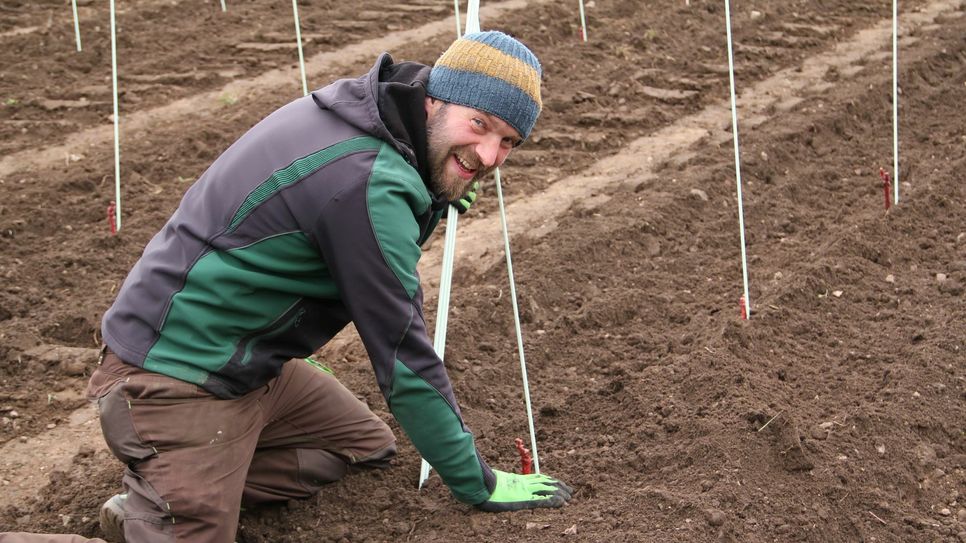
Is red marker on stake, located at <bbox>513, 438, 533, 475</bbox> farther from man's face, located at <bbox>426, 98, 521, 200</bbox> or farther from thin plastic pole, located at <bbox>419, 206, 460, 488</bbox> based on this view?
man's face, located at <bbox>426, 98, 521, 200</bbox>

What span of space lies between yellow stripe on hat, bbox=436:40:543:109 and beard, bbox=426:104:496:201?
12cm

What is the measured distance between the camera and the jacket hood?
2568 millimetres

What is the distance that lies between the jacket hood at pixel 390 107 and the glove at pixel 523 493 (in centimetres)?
96

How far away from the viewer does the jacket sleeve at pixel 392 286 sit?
246 centimetres

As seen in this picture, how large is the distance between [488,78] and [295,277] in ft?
2.34

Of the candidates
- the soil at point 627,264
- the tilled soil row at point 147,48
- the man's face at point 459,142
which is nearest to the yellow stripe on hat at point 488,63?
the man's face at point 459,142

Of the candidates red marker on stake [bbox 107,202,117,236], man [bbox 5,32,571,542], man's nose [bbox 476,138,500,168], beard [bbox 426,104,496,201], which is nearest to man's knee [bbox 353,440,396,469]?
man [bbox 5,32,571,542]

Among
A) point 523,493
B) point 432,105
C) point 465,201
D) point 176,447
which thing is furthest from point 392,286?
point 523,493

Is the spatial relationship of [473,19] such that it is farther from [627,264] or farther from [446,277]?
[627,264]

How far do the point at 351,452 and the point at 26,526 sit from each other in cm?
100

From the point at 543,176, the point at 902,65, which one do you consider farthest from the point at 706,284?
the point at 902,65

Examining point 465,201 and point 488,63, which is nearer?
point 488,63

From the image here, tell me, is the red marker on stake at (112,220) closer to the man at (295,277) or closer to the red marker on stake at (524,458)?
the man at (295,277)

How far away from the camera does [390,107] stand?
2600 mm
